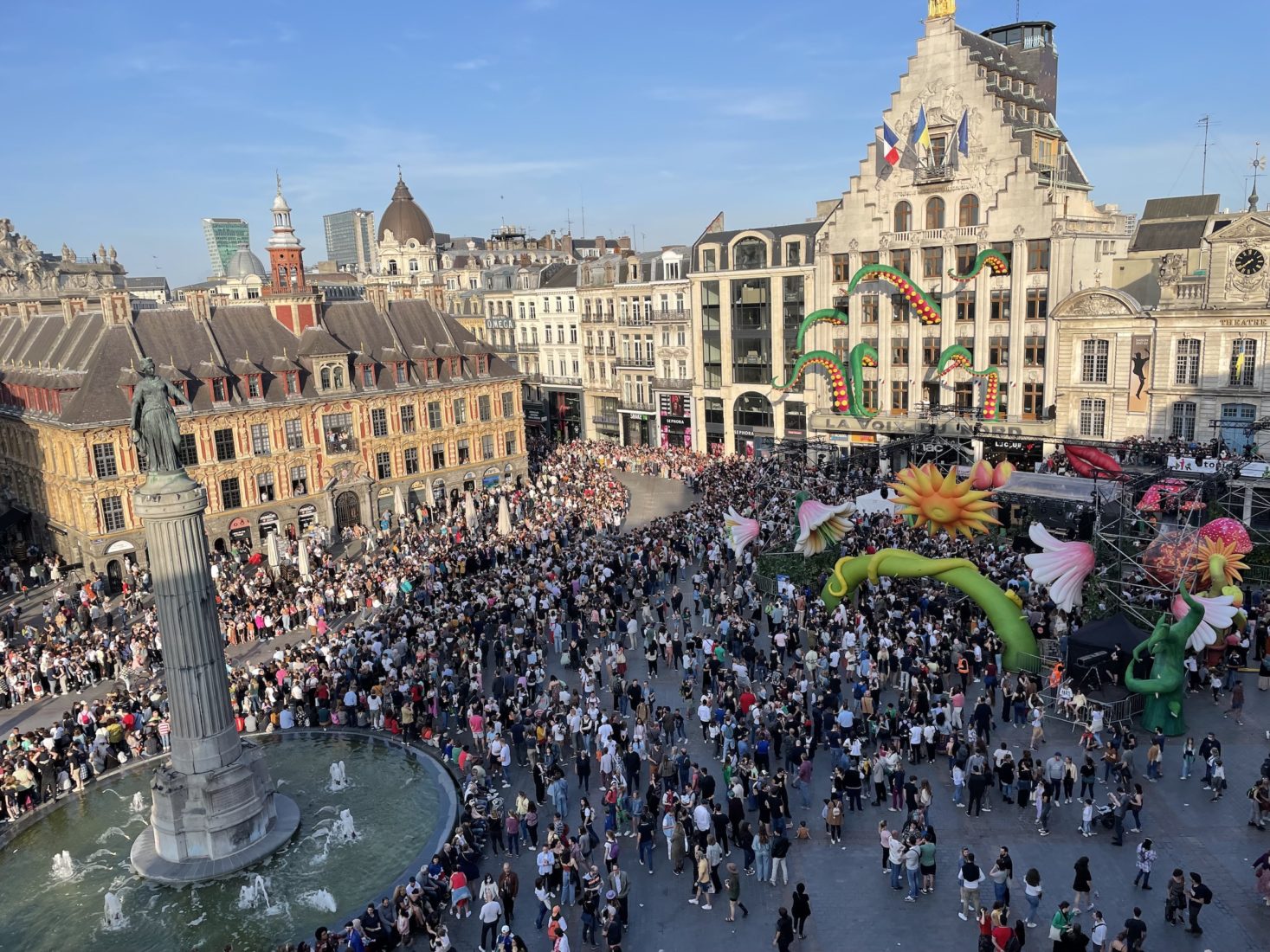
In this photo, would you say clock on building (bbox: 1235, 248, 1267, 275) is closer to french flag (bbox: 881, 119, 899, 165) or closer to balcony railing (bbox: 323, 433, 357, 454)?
french flag (bbox: 881, 119, 899, 165)

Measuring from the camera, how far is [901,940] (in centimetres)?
1566

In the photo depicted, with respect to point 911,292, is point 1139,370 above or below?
below

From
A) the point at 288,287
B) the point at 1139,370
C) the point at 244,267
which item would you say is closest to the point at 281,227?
the point at 288,287


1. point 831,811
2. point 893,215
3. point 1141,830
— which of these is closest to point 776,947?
point 831,811

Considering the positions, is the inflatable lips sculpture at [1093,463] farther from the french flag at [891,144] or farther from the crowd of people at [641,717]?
the french flag at [891,144]

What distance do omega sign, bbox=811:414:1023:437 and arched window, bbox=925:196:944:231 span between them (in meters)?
10.1

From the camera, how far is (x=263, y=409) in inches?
1788

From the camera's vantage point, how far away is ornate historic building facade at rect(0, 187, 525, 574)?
137 ft

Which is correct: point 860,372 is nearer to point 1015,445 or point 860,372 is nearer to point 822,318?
point 822,318

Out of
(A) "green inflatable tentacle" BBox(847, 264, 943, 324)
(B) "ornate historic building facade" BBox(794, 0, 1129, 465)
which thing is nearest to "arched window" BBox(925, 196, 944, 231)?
(B) "ornate historic building facade" BBox(794, 0, 1129, 465)

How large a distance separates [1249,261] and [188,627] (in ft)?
132

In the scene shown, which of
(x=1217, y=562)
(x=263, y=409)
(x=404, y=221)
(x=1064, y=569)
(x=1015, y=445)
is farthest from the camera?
(x=404, y=221)

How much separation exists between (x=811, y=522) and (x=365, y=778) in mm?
16740

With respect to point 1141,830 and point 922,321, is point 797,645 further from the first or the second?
point 922,321
